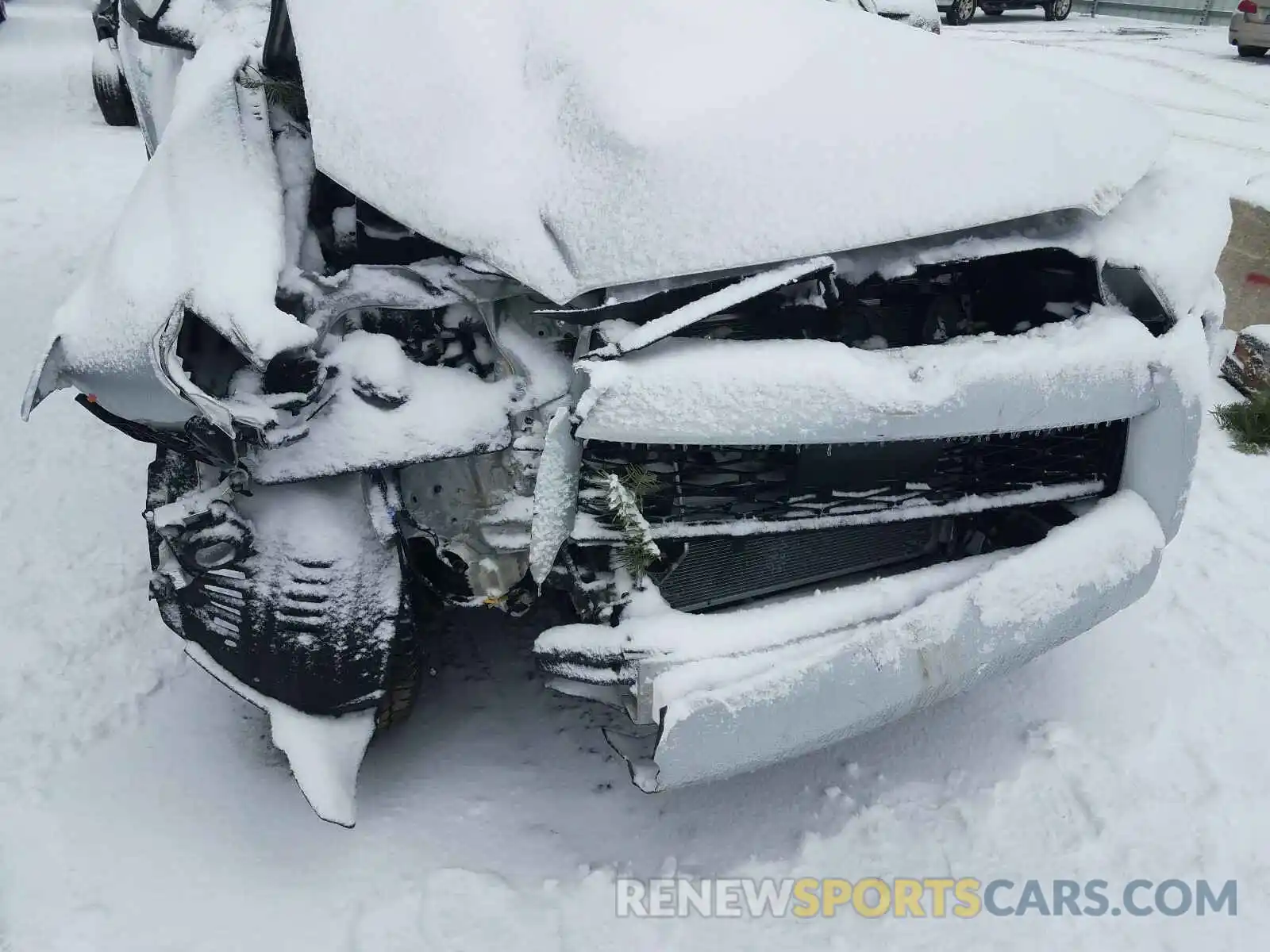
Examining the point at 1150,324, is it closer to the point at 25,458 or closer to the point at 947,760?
the point at 947,760

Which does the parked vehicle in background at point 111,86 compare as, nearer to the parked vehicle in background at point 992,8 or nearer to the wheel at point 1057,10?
the parked vehicle in background at point 992,8

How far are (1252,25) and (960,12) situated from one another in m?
5.32

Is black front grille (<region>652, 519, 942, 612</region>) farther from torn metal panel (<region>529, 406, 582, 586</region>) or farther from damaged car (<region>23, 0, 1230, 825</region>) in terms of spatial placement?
torn metal panel (<region>529, 406, 582, 586</region>)

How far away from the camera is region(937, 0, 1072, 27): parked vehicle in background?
51.0ft

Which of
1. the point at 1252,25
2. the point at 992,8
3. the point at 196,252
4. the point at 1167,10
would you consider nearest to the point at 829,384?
the point at 196,252

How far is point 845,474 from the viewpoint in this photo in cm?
203

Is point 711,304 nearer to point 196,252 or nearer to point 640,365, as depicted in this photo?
point 640,365

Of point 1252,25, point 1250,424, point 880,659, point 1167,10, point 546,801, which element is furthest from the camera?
point 1167,10

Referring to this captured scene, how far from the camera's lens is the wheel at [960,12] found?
50.9ft

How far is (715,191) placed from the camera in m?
1.87

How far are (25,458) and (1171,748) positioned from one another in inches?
151

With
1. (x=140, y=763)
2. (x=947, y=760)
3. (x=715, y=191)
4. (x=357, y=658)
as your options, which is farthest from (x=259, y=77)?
(x=947, y=760)

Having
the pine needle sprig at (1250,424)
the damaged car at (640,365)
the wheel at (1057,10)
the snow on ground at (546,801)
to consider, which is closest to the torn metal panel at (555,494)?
the damaged car at (640,365)

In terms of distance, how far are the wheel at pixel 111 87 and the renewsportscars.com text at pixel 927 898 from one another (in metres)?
8.79
